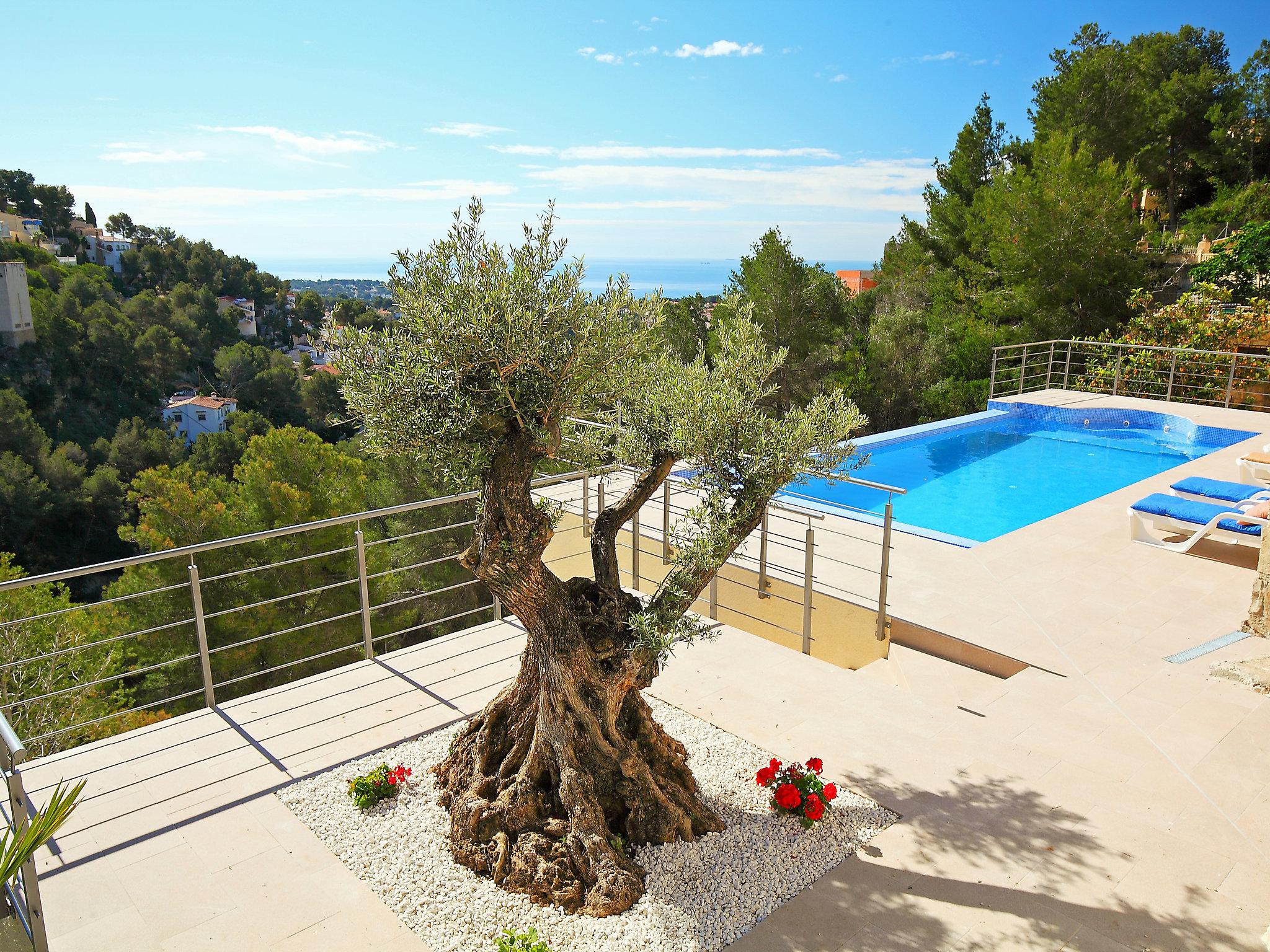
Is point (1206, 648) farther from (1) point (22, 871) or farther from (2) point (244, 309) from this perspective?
(2) point (244, 309)

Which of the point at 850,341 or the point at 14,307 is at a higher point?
the point at 14,307

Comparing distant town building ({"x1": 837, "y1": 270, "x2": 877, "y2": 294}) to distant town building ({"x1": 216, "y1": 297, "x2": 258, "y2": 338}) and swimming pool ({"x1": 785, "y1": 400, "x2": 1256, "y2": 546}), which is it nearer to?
swimming pool ({"x1": 785, "y1": 400, "x2": 1256, "y2": 546})

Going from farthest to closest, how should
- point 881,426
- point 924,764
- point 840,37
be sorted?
point 840,37, point 881,426, point 924,764

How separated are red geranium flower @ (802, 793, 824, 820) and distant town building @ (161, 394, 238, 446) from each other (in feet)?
127

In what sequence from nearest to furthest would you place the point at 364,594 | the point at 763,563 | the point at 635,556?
the point at 364,594, the point at 763,563, the point at 635,556

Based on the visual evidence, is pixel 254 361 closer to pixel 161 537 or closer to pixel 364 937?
pixel 161 537

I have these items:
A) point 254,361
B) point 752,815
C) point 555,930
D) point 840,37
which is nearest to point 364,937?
point 555,930

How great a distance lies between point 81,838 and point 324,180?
160 feet

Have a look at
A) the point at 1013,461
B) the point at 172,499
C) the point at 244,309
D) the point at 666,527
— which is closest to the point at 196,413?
the point at 244,309

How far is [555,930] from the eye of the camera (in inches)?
133

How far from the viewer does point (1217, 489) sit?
358 inches

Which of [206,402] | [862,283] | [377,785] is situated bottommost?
[206,402]

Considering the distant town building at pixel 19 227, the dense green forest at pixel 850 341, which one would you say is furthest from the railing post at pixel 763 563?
the distant town building at pixel 19 227

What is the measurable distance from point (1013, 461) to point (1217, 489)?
198 inches
